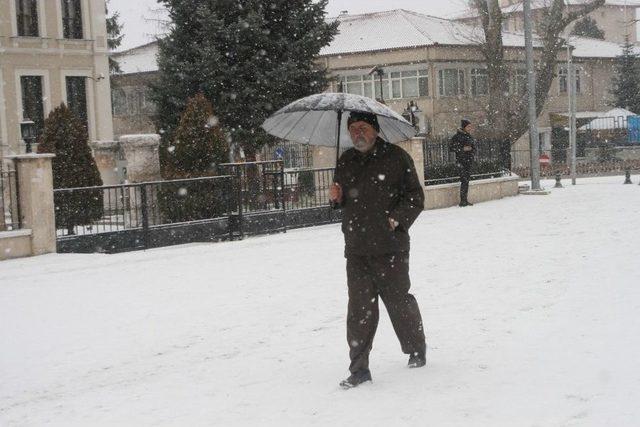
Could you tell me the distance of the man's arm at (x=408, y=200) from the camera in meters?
6.23

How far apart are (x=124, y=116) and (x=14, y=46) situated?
2182 cm

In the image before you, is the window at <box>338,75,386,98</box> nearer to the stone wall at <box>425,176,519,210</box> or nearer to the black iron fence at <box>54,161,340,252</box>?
the stone wall at <box>425,176,519,210</box>

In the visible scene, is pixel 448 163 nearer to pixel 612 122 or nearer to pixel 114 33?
pixel 114 33

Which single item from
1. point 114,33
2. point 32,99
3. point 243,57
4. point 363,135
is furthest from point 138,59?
point 363,135

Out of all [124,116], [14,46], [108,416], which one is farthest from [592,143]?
[108,416]

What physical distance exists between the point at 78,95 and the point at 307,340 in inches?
1214

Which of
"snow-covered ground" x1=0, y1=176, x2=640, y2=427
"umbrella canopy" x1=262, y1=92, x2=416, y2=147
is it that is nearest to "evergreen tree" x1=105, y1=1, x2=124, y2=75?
"snow-covered ground" x1=0, y1=176, x2=640, y2=427

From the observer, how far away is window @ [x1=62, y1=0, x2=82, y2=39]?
118ft

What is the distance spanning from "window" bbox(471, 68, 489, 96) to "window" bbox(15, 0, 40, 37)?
25.7 meters

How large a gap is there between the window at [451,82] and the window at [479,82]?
0.94m

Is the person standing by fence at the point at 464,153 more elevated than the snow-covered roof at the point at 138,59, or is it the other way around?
the snow-covered roof at the point at 138,59

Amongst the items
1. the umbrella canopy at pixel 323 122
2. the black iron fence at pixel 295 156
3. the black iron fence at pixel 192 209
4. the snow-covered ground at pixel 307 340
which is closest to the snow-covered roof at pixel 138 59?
the black iron fence at pixel 295 156

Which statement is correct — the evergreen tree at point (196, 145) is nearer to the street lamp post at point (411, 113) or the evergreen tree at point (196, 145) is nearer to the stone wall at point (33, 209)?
Answer: the stone wall at point (33, 209)

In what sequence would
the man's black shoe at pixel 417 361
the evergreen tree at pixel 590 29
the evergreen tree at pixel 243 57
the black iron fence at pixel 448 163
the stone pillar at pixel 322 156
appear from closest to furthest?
the man's black shoe at pixel 417 361 → the black iron fence at pixel 448 163 → the evergreen tree at pixel 243 57 → the stone pillar at pixel 322 156 → the evergreen tree at pixel 590 29
